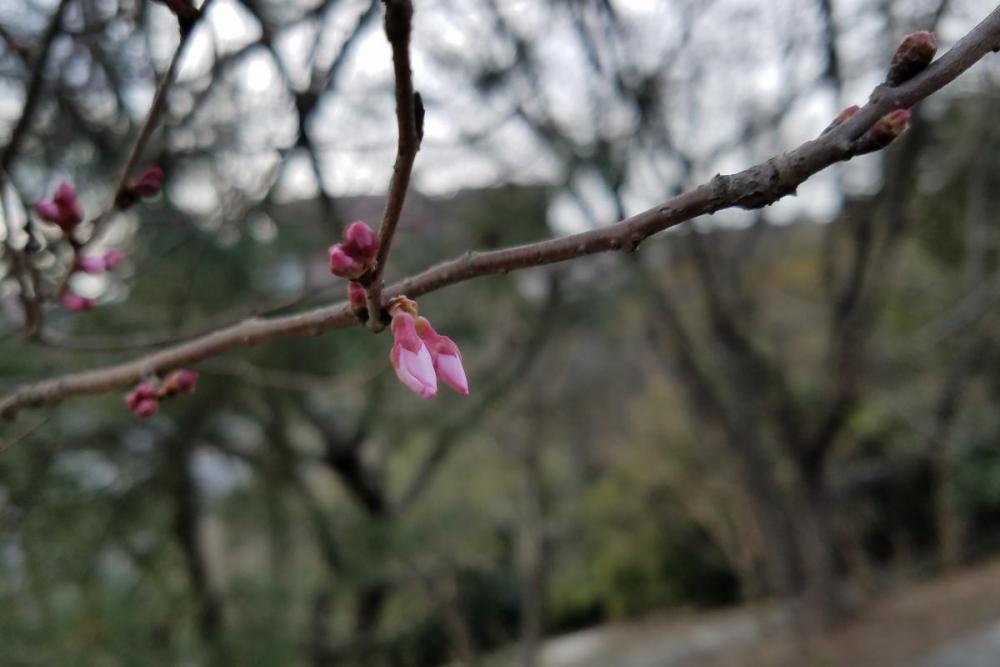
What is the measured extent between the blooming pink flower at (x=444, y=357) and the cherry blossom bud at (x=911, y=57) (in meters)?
0.38

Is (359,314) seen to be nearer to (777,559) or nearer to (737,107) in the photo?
(737,107)

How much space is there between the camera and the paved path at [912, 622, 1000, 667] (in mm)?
5012

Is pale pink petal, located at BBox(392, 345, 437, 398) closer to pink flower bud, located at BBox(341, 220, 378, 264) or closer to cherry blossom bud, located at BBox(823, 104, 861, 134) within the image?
pink flower bud, located at BBox(341, 220, 378, 264)

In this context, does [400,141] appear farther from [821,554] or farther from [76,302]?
[821,554]

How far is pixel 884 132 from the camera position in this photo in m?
0.57

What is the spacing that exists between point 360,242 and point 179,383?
1.69 feet

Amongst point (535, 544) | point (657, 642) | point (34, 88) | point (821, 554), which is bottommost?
point (657, 642)

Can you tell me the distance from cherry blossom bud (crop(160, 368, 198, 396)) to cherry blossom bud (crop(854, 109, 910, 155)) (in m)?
0.76

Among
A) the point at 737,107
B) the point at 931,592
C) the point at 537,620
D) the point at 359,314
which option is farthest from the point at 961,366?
the point at 359,314

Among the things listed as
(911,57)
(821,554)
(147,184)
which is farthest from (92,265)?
(821,554)

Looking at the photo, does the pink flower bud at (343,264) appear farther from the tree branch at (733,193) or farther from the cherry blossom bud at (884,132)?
the cherry blossom bud at (884,132)

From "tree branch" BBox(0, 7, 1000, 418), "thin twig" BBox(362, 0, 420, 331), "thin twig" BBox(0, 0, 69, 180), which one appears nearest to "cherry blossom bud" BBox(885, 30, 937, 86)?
"tree branch" BBox(0, 7, 1000, 418)

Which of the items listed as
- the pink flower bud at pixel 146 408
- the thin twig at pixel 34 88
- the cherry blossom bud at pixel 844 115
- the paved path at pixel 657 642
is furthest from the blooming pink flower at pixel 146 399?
the paved path at pixel 657 642

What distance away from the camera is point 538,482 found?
20.4 feet
